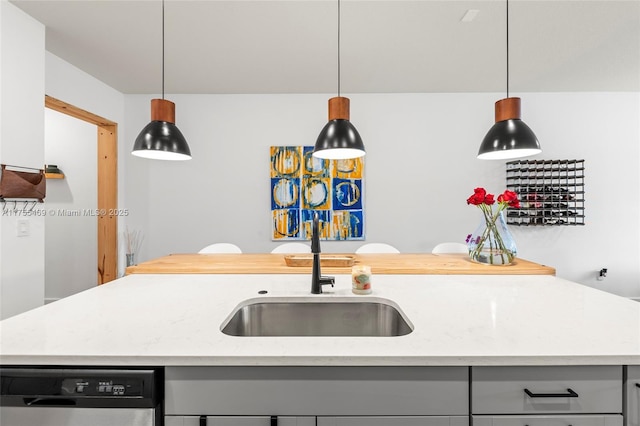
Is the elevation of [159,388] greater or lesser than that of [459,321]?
lesser

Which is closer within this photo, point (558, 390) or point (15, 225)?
point (558, 390)

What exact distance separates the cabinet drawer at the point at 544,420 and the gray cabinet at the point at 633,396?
0.10 feet

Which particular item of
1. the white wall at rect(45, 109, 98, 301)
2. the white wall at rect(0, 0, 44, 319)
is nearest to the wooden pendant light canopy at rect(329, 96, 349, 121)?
the white wall at rect(0, 0, 44, 319)

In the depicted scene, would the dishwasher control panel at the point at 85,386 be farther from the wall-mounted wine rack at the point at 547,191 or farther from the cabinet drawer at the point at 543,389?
the wall-mounted wine rack at the point at 547,191

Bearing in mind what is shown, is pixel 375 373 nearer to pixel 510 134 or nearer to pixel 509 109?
pixel 510 134

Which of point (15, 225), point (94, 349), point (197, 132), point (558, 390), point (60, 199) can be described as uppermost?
point (197, 132)

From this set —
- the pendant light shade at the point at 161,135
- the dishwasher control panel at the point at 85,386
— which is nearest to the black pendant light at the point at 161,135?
the pendant light shade at the point at 161,135

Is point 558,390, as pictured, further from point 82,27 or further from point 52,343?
point 82,27

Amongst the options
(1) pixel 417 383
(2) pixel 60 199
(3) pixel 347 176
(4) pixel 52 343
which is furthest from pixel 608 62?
(2) pixel 60 199

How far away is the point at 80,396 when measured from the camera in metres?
0.85

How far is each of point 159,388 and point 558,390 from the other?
108 cm

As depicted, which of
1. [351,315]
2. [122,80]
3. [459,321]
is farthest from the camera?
[122,80]

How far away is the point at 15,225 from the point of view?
2.22m

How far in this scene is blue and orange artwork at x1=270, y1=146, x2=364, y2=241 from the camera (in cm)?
376
